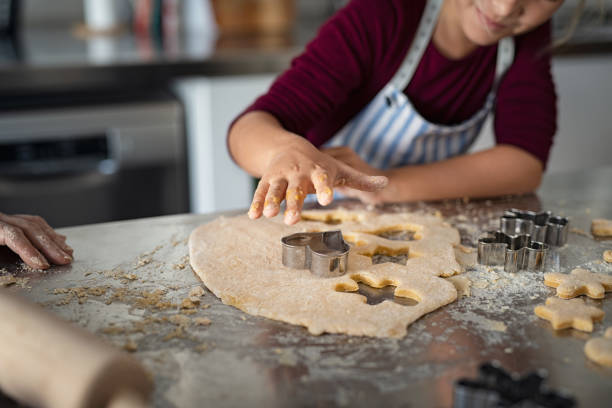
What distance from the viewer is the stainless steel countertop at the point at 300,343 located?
1.99 ft

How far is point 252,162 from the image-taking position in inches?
42.4

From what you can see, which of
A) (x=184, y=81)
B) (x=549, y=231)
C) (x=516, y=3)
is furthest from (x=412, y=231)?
(x=184, y=81)

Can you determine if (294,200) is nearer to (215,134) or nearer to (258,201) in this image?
(258,201)

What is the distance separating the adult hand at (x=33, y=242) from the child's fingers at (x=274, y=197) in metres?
0.30

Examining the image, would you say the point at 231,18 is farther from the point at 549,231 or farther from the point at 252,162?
the point at 549,231

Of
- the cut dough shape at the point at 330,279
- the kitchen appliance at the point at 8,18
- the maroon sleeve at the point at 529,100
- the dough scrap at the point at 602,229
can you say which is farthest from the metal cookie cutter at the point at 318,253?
the kitchen appliance at the point at 8,18

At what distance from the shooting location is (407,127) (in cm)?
137

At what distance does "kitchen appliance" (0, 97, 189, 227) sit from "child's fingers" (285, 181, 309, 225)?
3.75 feet

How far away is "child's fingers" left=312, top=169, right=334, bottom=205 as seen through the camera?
32.7 inches

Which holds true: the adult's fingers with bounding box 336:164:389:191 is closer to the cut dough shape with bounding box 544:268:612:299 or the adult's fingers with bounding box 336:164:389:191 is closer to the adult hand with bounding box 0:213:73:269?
the cut dough shape with bounding box 544:268:612:299

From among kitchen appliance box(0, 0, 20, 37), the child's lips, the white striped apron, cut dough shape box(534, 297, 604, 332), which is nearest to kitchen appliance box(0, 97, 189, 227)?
the white striped apron

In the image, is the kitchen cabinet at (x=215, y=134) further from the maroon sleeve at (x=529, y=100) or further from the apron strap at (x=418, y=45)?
the maroon sleeve at (x=529, y=100)

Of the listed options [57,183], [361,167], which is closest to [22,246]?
[361,167]

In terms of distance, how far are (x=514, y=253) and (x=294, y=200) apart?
12.2 inches
